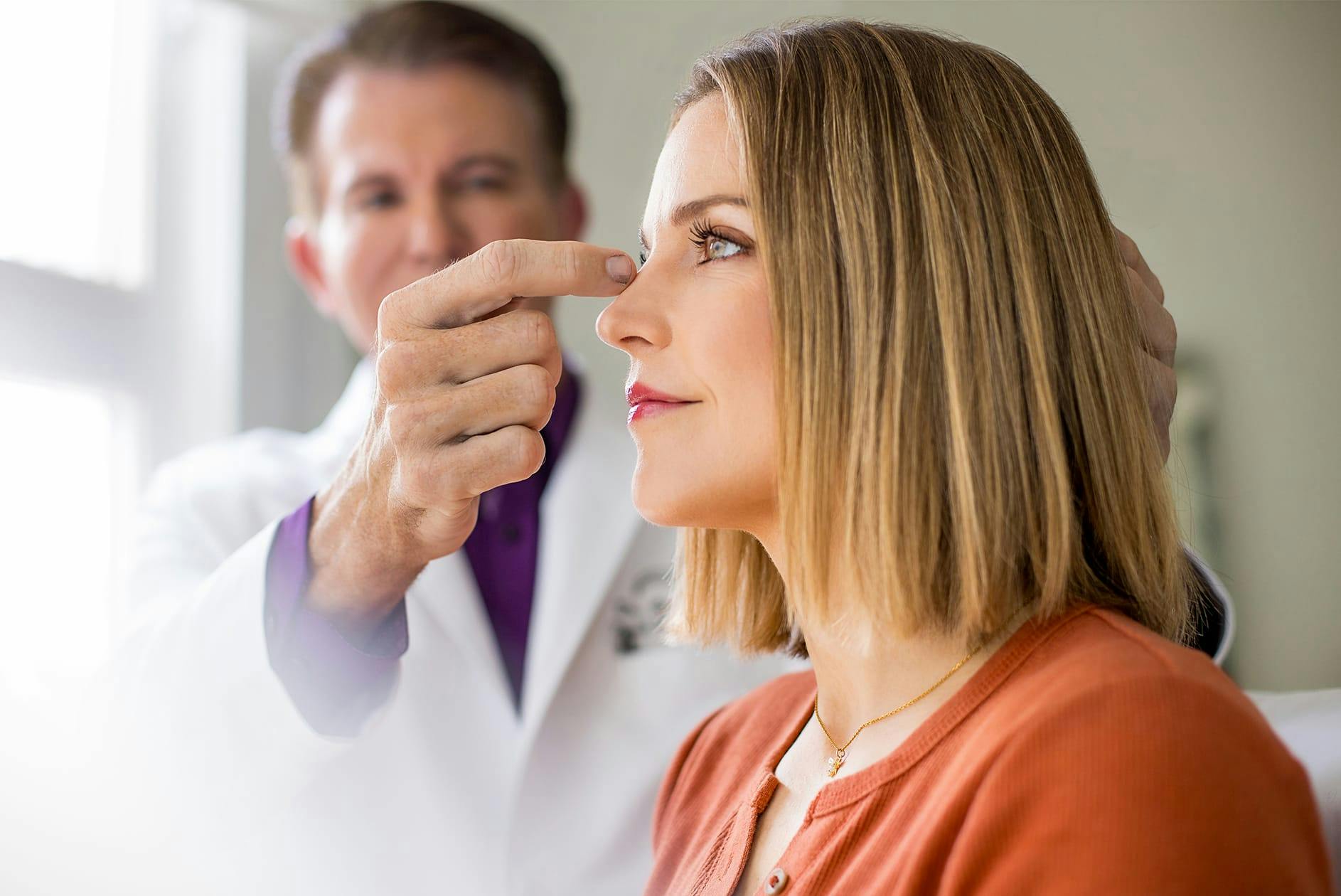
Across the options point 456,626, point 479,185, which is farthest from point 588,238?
point 456,626

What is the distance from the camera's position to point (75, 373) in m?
1.58

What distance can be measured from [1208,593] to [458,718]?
2.51ft

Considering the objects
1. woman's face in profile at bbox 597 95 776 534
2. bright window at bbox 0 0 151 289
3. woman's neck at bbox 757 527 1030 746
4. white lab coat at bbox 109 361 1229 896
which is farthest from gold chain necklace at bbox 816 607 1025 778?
bright window at bbox 0 0 151 289

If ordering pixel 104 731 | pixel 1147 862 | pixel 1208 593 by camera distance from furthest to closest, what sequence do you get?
pixel 104 731 → pixel 1208 593 → pixel 1147 862

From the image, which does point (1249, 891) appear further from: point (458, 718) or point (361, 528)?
point (458, 718)

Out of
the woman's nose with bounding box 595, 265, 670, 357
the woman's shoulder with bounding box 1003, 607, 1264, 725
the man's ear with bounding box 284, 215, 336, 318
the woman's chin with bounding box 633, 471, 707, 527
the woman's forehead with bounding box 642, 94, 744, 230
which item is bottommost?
the woman's shoulder with bounding box 1003, 607, 1264, 725

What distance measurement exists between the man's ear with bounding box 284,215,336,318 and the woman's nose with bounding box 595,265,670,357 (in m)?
0.92

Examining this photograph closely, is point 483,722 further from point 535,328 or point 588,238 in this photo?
point 588,238

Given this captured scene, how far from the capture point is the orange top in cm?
51

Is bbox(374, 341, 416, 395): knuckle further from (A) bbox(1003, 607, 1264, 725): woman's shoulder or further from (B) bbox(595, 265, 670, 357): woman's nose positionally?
(A) bbox(1003, 607, 1264, 725): woman's shoulder

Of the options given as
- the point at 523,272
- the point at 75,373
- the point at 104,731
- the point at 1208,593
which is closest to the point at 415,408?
the point at 523,272

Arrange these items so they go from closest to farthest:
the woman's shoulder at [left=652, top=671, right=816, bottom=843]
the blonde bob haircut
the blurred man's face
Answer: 1. the blonde bob haircut
2. the woman's shoulder at [left=652, top=671, right=816, bottom=843]
3. the blurred man's face

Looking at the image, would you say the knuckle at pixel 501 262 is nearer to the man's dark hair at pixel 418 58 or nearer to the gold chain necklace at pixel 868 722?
the gold chain necklace at pixel 868 722

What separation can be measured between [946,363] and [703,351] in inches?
6.0
